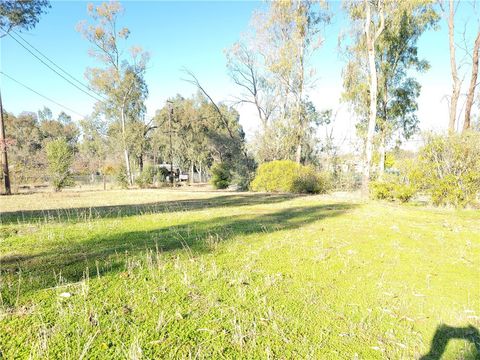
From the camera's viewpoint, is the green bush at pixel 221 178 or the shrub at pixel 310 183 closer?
the shrub at pixel 310 183

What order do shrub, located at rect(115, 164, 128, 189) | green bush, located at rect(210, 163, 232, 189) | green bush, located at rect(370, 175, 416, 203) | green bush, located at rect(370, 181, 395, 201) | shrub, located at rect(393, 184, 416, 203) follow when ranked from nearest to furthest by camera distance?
shrub, located at rect(393, 184, 416, 203) < green bush, located at rect(370, 175, 416, 203) < green bush, located at rect(370, 181, 395, 201) < shrub, located at rect(115, 164, 128, 189) < green bush, located at rect(210, 163, 232, 189)

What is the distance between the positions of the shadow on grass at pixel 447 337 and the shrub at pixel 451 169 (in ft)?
26.8

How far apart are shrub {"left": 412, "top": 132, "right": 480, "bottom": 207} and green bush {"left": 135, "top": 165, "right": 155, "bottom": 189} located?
2004cm

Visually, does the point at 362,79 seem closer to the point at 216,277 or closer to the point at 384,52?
the point at 384,52

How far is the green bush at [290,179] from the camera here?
1507 cm

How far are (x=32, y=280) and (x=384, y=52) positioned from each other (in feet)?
73.1

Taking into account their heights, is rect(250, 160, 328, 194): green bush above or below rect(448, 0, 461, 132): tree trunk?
below

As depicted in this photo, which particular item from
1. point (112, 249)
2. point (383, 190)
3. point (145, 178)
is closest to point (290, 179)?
point (383, 190)

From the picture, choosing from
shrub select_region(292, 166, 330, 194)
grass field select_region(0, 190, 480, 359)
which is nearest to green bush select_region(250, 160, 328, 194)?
shrub select_region(292, 166, 330, 194)

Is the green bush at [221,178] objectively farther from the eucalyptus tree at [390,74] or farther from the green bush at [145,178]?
the eucalyptus tree at [390,74]

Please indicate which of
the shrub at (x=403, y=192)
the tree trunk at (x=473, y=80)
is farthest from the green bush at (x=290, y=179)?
the tree trunk at (x=473, y=80)

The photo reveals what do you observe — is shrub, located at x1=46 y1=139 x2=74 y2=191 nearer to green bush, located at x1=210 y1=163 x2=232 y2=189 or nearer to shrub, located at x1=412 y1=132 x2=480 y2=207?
green bush, located at x1=210 y1=163 x2=232 y2=189

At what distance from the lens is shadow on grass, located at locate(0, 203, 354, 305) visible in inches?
98.8

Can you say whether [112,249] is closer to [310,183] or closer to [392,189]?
[392,189]
